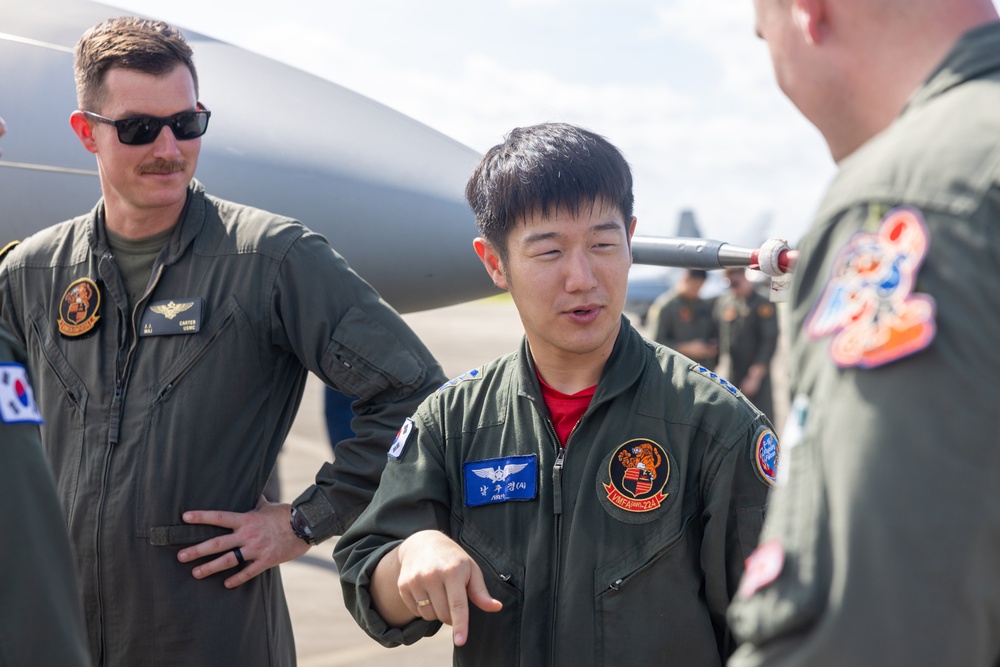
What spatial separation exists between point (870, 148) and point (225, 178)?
3.16 metres

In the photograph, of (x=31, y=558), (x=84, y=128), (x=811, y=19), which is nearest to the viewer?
(x=811, y=19)

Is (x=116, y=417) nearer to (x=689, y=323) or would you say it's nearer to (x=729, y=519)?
(x=729, y=519)

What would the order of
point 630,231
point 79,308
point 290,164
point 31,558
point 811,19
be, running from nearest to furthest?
point 811,19 → point 31,558 → point 630,231 → point 79,308 → point 290,164

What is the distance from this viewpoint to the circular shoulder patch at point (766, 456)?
172cm

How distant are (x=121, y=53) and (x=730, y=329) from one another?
25.6 feet

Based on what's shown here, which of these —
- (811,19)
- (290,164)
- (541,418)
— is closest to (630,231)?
(541,418)

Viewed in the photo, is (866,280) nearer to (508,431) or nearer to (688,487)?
(688,487)

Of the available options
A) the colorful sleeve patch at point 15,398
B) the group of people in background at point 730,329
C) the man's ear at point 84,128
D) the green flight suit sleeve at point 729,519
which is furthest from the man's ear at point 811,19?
the group of people in background at point 730,329

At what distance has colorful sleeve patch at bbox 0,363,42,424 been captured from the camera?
1.35 metres

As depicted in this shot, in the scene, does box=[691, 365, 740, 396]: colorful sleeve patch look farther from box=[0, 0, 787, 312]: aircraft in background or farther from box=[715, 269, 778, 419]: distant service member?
box=[715, 269, 778, 419]: distant service member

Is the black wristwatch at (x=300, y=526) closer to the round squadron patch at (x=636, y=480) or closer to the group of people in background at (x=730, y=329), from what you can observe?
the round squadron patch at (x=636, y=480)

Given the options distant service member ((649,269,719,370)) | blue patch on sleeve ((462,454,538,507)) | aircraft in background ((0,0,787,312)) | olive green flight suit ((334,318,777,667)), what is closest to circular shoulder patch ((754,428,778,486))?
olive green flight suit ((334,318,777,667))

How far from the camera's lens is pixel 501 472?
1.85 m

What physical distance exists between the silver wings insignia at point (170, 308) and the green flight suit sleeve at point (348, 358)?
0.74 feet
